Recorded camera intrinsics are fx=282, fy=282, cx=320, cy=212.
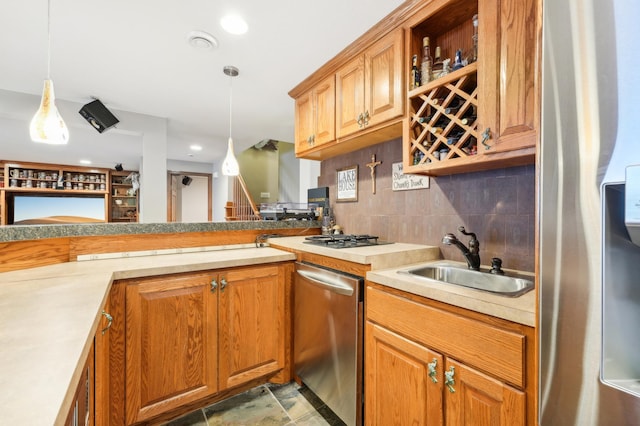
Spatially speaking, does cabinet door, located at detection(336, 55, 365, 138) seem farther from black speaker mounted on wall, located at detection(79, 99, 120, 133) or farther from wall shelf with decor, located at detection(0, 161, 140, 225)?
wall shelf with decor, located at detection(0, 161, 140, 225)

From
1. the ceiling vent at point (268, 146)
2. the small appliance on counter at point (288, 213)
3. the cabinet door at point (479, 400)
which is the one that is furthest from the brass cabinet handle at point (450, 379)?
the ceiling vent at point (268, 146)

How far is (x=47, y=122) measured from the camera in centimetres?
155

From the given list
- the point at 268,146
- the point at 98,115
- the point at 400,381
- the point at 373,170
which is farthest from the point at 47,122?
the point at 268,146

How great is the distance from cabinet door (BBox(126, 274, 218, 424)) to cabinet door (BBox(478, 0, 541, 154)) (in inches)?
62.9

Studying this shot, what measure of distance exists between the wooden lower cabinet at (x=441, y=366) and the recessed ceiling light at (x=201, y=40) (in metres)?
1.86

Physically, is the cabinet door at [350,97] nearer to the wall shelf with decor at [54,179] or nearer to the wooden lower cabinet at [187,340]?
the wooden lower cabinet at [187,340]

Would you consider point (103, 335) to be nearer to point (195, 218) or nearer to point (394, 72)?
point (394, 72)

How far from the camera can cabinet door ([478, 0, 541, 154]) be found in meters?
1.07

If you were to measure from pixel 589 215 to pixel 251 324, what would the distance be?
165 cm

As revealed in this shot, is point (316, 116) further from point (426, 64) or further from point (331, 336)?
point (331, 336)

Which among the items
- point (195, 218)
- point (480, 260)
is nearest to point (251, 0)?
point (480, 260)

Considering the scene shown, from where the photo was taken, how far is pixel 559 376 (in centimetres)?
60

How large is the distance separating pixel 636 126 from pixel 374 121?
4.32ft

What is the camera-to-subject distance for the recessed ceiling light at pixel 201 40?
5.97 ft
